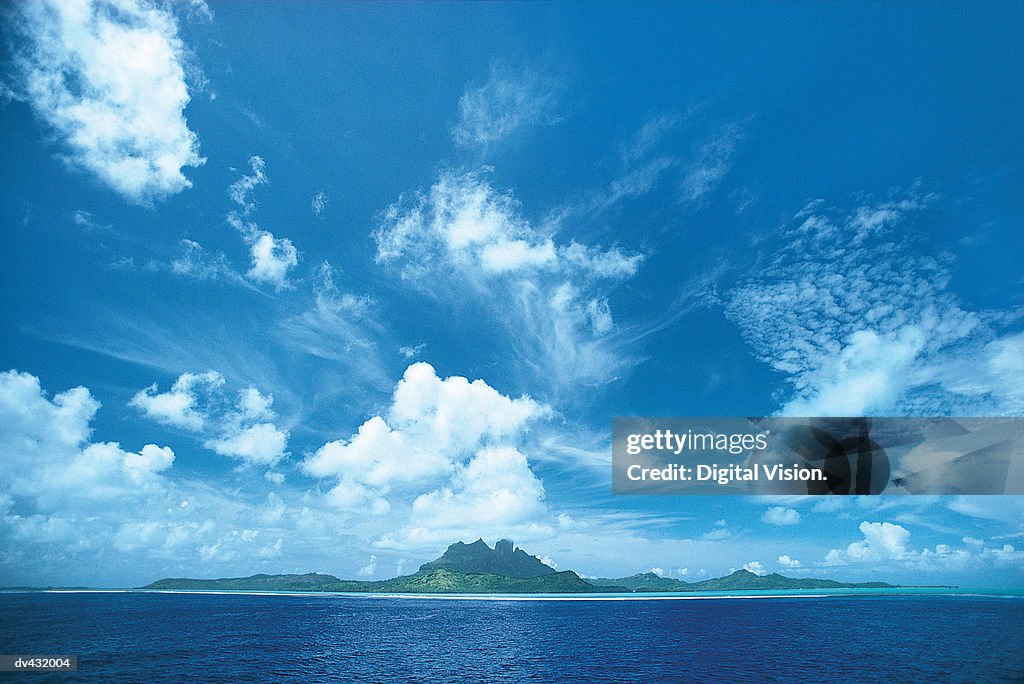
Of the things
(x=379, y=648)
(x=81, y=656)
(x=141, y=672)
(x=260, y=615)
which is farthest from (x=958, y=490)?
(x=260, y=615)

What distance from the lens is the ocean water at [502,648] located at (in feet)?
90.1

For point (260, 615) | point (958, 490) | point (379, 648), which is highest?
point (958, 490)

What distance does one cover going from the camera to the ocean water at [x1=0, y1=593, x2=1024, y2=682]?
27.5 meters

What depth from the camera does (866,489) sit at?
26.6 metres

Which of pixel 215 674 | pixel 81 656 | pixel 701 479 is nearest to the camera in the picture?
pixel 701 479

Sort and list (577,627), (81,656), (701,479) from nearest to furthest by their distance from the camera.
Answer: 1. (701,479)
2. (81,656)
3. (577,627)

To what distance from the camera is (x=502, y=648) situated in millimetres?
35188

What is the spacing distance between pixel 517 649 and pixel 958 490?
2726 centimetres

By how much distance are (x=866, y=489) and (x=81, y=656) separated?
4602 centimetres

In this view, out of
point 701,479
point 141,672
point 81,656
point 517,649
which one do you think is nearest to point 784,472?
point 701,479

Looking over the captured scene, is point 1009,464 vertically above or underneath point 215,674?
above

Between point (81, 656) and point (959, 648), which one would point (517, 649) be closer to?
point (81, 656)

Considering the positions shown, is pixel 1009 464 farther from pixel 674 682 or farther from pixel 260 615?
pixel 260 615

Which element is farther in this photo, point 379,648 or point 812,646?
point 812,646
